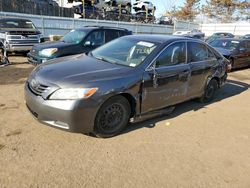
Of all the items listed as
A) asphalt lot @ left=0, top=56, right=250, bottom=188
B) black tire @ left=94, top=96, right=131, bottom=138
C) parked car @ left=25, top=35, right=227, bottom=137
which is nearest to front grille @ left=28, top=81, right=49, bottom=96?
parked car @ left=25, top=35, right=227, bottom=137

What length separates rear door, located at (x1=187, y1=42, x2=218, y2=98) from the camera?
529 centimetres

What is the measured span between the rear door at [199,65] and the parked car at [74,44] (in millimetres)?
4034

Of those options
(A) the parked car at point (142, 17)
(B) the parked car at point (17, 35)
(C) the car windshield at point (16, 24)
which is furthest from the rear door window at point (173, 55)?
(A) the parked car at point (142, 17)

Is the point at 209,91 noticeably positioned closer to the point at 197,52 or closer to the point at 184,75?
the point at 197,52

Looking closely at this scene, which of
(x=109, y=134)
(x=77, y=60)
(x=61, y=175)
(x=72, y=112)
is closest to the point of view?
(x=61, y=175)

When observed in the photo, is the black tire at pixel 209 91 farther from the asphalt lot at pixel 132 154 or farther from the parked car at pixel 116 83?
the asphalt lot at pixel 132 154

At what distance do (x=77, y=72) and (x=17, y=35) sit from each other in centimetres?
837

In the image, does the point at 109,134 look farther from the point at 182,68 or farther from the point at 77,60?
the point at 182,68

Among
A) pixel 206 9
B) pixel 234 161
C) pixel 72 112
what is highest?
pixel 206 9

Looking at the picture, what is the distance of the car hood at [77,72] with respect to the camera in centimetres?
363

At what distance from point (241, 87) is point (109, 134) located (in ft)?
19.3

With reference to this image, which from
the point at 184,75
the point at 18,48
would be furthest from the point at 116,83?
the point at 18,48

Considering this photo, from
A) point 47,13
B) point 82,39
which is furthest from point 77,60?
point 47,13

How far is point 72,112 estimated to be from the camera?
348 cm
